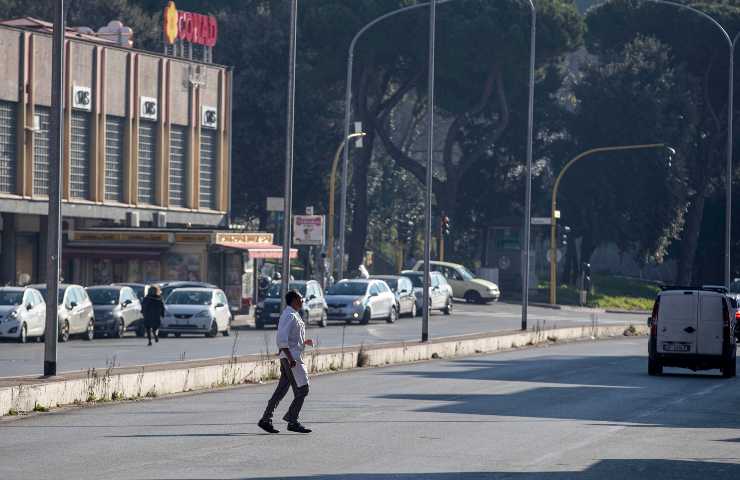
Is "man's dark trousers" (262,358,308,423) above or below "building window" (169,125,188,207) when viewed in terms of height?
below

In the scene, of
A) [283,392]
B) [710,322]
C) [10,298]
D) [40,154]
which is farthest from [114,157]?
[283,392]

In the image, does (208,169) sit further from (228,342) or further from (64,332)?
(64,332)

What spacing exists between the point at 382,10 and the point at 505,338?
3577 centimetres

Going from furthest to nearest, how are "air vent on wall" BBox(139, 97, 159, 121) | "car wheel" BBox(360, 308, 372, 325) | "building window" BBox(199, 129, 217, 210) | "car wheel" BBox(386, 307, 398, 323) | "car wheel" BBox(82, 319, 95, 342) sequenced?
"building window" BBox(199, 129, 217, 210), "air vent on wall" BBox(139, 97, 159, 121), "car wheel" BBox(386, 307, 398, 323), "car wheel" BBox(360, 308, 372, 325), "car wheel" BBox(82, 319, 95, 342)

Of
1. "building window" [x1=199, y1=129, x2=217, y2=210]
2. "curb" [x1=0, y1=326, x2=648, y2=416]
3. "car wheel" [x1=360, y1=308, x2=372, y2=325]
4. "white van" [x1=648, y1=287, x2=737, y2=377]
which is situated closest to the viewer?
"curb" [x1=0, y1=326, x2=648, y2=416]

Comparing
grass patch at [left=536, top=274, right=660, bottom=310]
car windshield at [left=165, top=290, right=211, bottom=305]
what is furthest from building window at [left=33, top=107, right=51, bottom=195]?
grass patch at [left=536, top=274, right=660, bottom=310]

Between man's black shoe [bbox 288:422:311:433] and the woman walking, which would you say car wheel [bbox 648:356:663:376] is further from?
man's black shoe [bbox 288:422:311:433]

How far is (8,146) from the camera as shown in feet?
182

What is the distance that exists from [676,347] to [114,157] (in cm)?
3583

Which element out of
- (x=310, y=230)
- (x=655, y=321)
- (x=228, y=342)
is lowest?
(x=228, y=342)

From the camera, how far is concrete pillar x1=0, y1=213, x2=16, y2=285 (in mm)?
56312

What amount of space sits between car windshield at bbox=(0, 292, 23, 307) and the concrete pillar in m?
18.3

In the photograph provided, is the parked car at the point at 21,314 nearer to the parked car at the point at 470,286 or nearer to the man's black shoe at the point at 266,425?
the man's black shoe at the point at 266,425

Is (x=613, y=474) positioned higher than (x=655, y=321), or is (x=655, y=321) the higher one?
(x=655, y=321)
